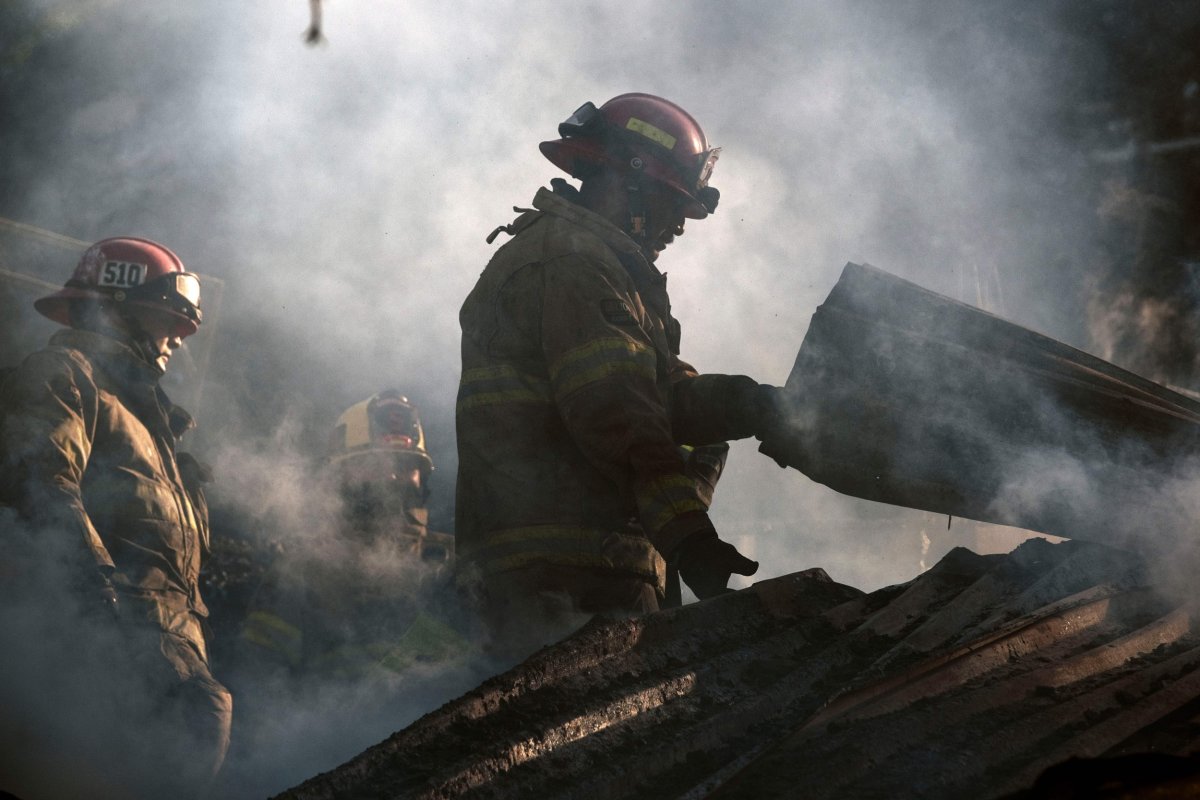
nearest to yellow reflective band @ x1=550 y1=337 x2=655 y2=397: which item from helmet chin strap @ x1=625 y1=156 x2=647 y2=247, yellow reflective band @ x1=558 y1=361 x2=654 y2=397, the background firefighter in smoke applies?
yellow reflective band @ x1=558 y1=361 x2=654 y2=397

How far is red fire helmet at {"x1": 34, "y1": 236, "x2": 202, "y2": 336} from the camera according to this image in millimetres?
6125

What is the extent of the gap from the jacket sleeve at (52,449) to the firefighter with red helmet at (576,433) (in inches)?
70.5

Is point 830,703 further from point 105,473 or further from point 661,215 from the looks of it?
point 105,473

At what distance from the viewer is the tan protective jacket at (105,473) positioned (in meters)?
4.42


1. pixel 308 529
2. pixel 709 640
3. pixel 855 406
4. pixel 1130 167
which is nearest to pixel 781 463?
pixel 855 406

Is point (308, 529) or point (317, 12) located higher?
point (308, 529)

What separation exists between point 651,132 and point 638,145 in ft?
0.24

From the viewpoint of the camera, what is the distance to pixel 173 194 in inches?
396

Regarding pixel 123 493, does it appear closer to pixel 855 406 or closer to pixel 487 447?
pixel 487 447

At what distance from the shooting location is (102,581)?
14.3 feet

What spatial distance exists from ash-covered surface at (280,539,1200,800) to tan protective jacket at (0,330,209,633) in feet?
9.20

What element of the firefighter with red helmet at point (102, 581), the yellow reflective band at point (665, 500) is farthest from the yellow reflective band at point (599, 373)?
the firefighter with red helmet at point (102, 581)

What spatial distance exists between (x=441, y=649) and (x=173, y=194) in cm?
796

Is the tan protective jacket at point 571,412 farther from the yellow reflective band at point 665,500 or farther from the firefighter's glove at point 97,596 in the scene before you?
the firefighter's glove at point 97,596
